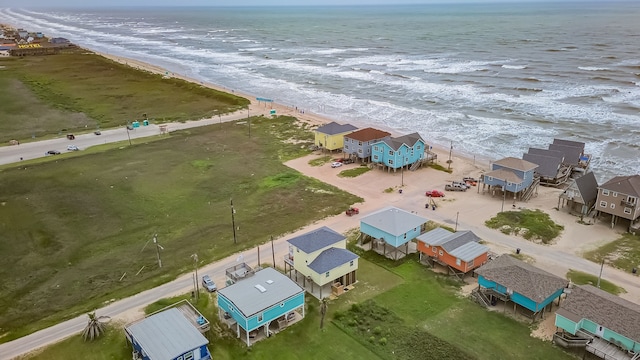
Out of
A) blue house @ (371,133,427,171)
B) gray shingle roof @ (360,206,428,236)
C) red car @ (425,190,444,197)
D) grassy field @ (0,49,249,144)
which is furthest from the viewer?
grassy field @ (0,49,249,144)

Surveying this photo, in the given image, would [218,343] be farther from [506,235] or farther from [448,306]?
[506,235]

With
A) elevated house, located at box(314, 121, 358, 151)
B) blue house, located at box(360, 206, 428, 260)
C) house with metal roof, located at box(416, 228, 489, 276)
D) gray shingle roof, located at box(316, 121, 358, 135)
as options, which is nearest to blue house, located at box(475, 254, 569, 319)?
house with metal roof, located at box(416, 228, 489, 276)

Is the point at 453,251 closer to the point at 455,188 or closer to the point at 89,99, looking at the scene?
the point at 455,188

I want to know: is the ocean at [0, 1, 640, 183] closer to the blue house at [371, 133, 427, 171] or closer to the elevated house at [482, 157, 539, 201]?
the blue house at [371, 133, 427, 171]

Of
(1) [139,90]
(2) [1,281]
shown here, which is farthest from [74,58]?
(2) [1,281]

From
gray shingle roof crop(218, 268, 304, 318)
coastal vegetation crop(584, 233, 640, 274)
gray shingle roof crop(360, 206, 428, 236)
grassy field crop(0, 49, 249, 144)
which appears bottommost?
coastal vegetation crop(584, 233, 640, 274)

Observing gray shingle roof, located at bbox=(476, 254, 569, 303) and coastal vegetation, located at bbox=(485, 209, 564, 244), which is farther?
coastal vegetation, located at bbox=(485, 209, 564, 244)
